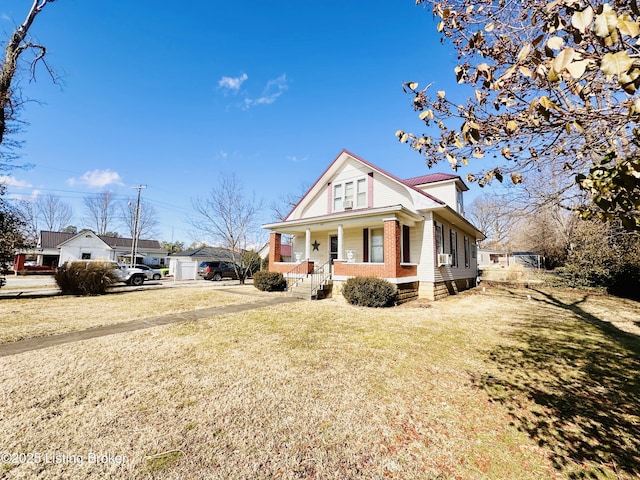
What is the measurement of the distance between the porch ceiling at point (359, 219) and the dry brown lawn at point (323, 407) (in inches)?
233

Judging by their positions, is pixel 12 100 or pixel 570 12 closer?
pixel 570 12

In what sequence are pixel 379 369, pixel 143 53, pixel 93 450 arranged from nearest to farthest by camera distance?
pixel 93 450 < pixel 379 369 < pixel 143 53

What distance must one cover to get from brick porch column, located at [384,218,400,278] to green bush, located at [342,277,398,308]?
0.73 metres

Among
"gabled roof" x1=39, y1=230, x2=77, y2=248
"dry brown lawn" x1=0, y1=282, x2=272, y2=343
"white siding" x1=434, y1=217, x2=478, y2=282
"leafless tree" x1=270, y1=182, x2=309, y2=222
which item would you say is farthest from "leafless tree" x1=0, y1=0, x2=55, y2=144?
"gabled roof" x1=39, y1=230, x2=77, y2=248

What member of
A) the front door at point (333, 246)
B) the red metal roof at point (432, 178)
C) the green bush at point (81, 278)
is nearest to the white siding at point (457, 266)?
the red metal roof at point (432, 178)

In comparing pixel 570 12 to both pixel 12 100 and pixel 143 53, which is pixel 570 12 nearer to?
pixel 143 53

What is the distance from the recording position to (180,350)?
5.07 meters

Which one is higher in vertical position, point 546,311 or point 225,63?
A: point 225,63

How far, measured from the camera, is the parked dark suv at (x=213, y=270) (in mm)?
25172

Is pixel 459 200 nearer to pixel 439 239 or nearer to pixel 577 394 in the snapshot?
pixel 439 239

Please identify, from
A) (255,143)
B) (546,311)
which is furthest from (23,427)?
(255,143)

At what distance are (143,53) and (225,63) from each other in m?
3.22

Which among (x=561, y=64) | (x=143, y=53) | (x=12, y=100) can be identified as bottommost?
(x=561, y=64)

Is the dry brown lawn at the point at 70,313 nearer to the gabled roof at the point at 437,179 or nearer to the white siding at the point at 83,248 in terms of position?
the gabled roof at the point at 437,179
